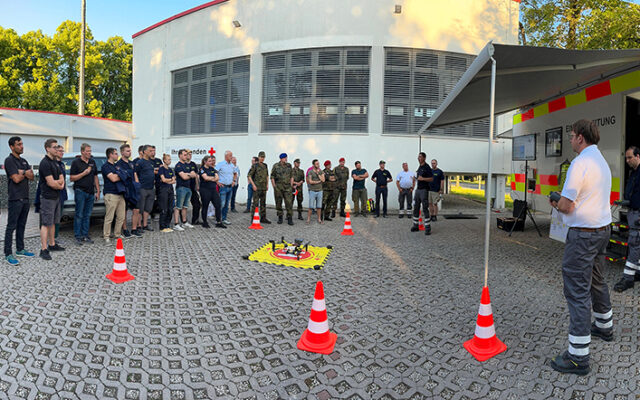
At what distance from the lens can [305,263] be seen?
19.8 feet

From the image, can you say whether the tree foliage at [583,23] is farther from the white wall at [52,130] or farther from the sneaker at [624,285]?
the white wall at [52,130]

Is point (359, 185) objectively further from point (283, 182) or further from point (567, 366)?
point (567, 366)

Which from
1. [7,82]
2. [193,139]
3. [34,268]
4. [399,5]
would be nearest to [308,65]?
[399,5]

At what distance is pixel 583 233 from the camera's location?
2938 mm

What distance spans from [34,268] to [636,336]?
752 centimetres

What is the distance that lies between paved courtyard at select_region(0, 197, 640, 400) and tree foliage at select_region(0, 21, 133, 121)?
33.6 meters

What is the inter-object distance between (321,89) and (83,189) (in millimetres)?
9806

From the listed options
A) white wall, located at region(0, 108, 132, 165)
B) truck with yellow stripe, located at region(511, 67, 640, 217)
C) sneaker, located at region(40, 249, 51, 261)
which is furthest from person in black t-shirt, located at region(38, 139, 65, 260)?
white wall, located at region(0, 108, 132, 165)

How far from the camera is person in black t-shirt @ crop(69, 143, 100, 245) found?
6.88 m

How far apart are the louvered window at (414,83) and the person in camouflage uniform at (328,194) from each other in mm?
4096

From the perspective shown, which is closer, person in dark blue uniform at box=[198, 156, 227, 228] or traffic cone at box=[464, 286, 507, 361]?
traffic cone at box=[464, 286, 507, 361]

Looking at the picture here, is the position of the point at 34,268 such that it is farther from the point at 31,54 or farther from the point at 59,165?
the point at 31,54

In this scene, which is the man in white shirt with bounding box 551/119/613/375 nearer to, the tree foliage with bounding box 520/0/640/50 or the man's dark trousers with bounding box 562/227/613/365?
the man's dark trousers with bounding box 562/227/613/365

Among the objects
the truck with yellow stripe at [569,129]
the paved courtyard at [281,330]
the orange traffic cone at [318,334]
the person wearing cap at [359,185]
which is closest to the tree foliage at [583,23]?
the truck with yellow stripe at [569,129]
